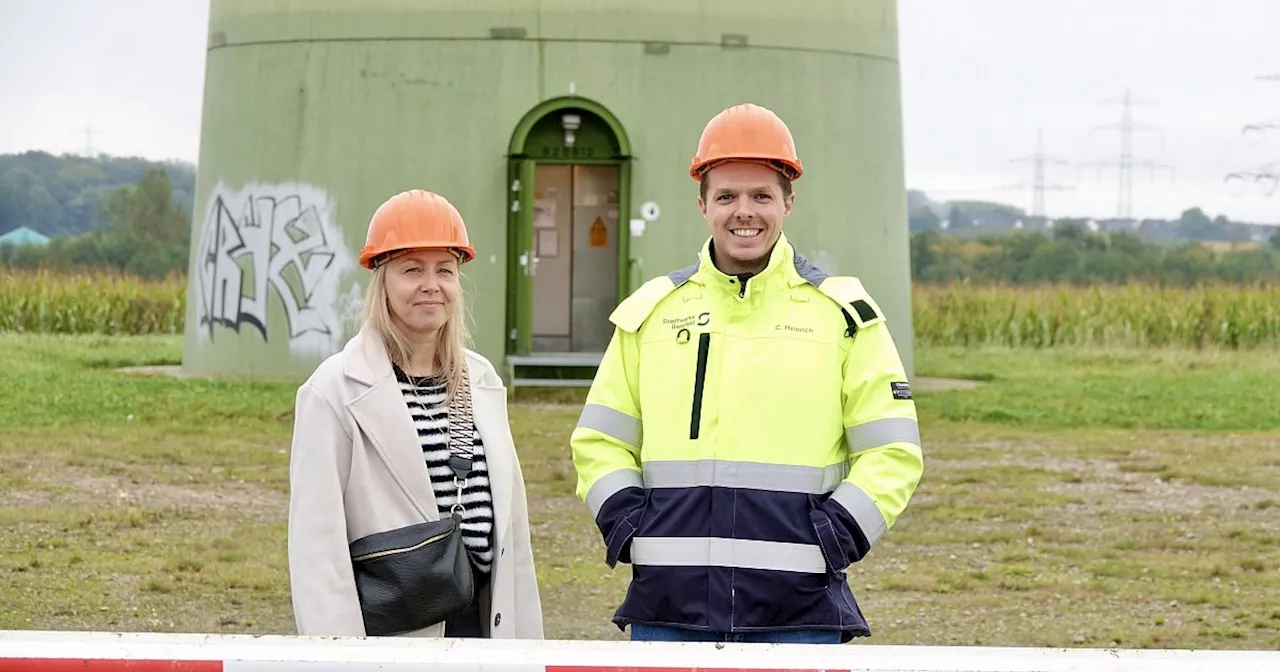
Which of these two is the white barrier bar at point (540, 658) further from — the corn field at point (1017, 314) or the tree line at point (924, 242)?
the tree line at point (924, 242)

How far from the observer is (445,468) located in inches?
191

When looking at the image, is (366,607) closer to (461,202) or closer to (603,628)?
(603,628)

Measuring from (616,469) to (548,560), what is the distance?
6.39 m

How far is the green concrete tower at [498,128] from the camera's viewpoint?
1830 cm

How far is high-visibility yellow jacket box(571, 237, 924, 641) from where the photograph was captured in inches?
180

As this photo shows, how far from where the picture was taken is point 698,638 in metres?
4.62

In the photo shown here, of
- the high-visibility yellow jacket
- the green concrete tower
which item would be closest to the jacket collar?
the high-visibility yellow jacket

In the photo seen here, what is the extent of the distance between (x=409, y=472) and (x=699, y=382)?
0.77 m

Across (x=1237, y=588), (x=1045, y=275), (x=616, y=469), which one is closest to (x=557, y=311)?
(x=1237, y=588)

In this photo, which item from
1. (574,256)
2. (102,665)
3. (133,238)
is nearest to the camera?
(102,665)

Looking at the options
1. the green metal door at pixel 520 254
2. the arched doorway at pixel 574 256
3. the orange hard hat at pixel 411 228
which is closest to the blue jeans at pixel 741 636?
the orange hard hat at pixel 411 228

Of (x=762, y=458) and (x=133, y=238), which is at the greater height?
(x=133, y=238)

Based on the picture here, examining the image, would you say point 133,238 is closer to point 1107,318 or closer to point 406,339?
point 1107,318

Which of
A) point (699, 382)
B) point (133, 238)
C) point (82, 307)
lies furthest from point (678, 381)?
point (133, 238)
